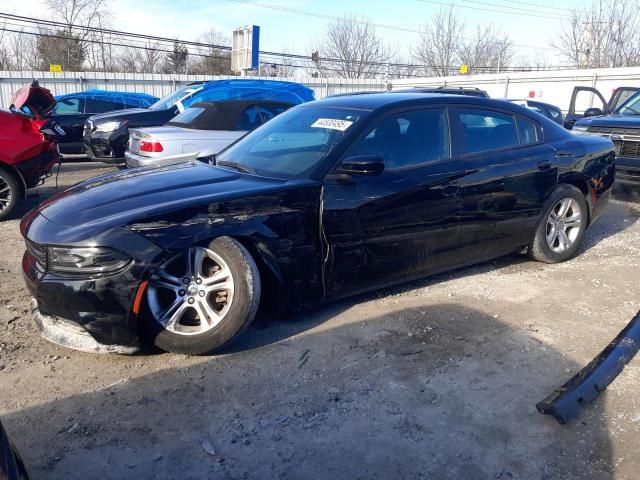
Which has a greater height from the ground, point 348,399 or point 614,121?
point 614,121

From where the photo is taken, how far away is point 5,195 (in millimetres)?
6758

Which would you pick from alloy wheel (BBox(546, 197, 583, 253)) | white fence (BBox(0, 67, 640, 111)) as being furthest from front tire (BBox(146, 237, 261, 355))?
white fence (BBox(0, 67, 640, 111))

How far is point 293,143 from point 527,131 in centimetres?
217

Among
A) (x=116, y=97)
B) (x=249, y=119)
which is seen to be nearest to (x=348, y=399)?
(x=249, y=119)

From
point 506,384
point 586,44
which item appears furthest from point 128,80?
point 586,44

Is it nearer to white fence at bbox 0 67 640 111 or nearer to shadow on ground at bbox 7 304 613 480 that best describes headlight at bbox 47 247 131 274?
shadow on ground at bbox 7 304 613 480

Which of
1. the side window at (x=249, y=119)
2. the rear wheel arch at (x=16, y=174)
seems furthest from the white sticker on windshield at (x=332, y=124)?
the rear wheel arch at (x=16, y=174)

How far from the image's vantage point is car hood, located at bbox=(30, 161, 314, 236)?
3135 mm

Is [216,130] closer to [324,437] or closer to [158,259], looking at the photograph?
[158,259]

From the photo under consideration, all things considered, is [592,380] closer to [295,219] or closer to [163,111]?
[295,219]

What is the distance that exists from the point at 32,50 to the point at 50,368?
116 ft

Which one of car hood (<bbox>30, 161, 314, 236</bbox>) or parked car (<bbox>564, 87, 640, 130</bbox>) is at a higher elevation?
parked car (<bbox>564, 87, 640, 130</bbox>)

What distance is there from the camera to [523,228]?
4742 millimetres

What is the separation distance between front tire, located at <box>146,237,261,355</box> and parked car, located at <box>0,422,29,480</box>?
4.83 feet
